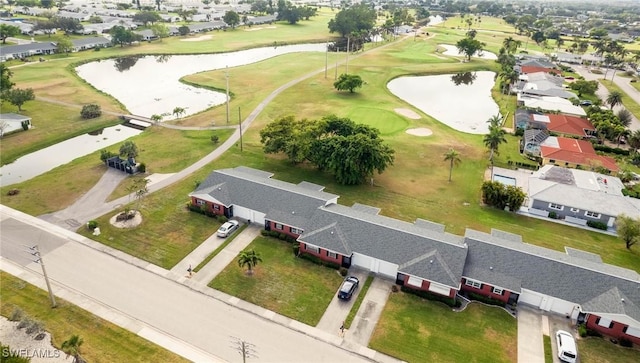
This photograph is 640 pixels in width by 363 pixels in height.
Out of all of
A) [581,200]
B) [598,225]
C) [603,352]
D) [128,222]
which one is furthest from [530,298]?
[128,222]

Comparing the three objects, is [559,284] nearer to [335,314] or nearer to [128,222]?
[335,314]

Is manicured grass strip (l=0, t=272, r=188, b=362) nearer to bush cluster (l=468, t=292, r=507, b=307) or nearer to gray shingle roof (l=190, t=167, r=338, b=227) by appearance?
gray shingle roof (l=190, t=167, r=338, b=227)

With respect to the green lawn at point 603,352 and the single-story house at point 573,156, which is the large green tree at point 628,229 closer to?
the green lawn at point 603,352

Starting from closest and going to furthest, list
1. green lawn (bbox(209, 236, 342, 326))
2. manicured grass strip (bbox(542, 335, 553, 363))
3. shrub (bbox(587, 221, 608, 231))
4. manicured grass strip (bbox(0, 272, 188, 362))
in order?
manicured grass strip (bbox(0, 272, 188, 362)) < manicured grass strip (bbox(542, 335, 553, 363)) < green lawn (bbox(209, 236, 342, 326)) < shrub (bbox(587, 221, 608, 231))

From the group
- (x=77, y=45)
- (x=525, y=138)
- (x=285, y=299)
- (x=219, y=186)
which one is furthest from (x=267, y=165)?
(x=77, y=45)

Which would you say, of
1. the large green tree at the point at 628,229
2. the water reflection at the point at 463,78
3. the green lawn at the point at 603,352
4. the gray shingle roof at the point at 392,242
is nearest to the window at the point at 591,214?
the large green tree at the point at 628,229

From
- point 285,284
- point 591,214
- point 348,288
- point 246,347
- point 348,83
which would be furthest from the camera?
point 348,83

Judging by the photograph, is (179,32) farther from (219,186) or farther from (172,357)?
(172,357)

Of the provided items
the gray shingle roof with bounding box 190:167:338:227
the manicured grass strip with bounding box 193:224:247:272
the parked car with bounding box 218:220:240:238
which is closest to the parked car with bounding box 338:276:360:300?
the gray shingle roof with bounding box 190:167:338:227
